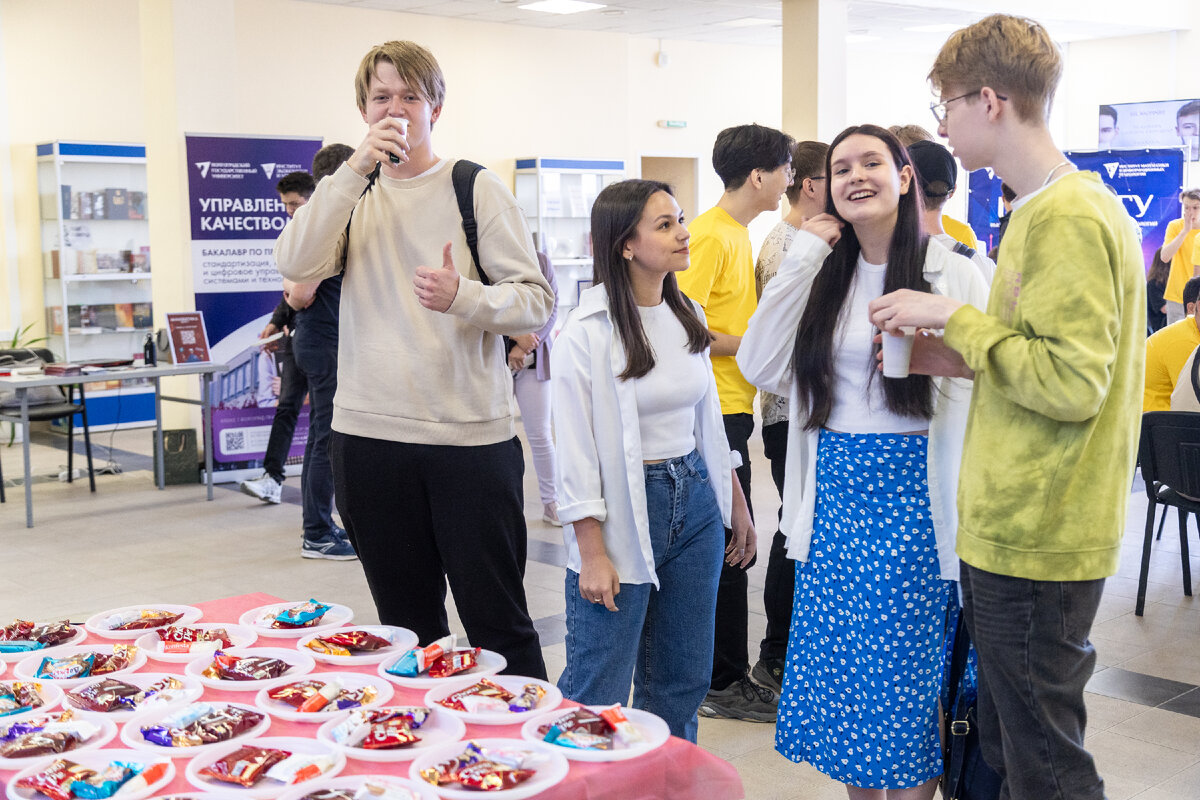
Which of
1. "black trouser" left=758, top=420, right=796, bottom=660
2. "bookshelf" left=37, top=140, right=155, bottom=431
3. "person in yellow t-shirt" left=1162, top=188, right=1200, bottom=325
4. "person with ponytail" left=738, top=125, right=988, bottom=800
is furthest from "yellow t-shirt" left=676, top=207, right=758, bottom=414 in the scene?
"bookshelf" left=37, top=140, right=155, bottom=431

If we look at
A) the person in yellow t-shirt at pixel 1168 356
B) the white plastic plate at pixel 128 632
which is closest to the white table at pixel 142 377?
the white plastic plate at pixel 128 632

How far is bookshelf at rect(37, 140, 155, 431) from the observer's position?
9.62 m

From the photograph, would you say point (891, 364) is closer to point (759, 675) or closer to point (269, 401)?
point (759, 675)

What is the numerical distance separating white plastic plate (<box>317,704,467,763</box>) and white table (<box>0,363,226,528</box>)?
5210mm

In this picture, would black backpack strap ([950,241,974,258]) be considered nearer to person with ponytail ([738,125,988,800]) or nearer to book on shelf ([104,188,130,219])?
person with ponytail ([738,125,988,800])

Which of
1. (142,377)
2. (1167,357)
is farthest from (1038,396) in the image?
(142,377)

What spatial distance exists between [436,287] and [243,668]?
0.77 meters

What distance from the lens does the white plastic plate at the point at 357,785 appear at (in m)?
1.50

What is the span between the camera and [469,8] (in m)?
10.7

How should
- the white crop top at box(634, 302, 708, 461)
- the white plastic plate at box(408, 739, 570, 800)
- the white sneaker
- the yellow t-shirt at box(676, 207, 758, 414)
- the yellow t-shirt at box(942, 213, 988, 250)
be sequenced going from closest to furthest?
the white plastic plate at box(408, 739, 570, 800) < the white crop top at box(634, 302, 708, 461) < the yellow t-shirt at box(676, 207, 758, 414) < the yellow t-shirt at box(942, 213, 988, 250) < the white sneaker

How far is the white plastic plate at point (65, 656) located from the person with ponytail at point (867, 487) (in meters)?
1.24

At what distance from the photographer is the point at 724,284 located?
345cm

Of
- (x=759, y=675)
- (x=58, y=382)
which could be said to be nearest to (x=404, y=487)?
(x=759, y=675)

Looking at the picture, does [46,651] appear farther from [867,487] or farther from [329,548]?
[329,548]
